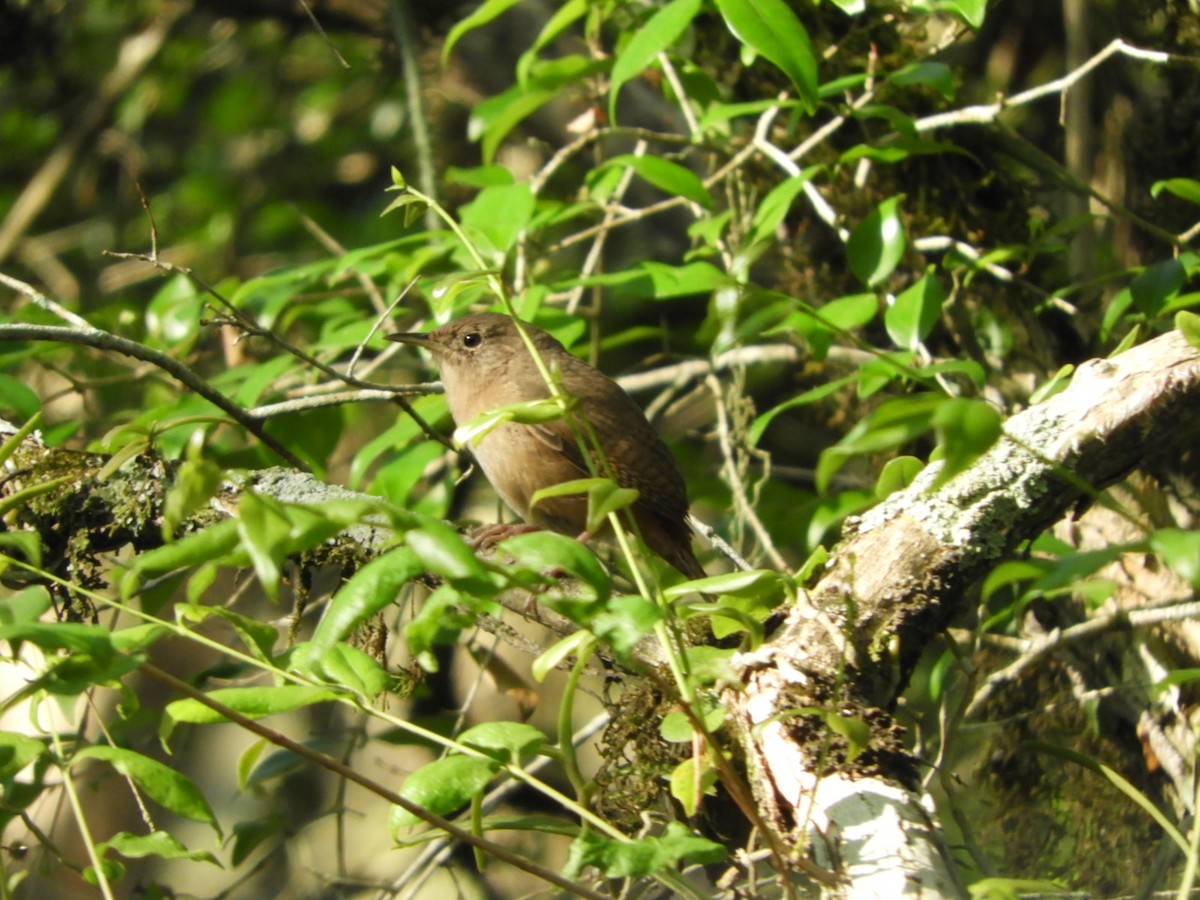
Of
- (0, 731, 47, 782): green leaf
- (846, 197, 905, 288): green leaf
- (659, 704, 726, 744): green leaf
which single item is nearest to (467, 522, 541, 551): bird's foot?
(846, 197, 905, 288): green leaf

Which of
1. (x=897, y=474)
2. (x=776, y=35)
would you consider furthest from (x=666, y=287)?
(x=897, y=474)

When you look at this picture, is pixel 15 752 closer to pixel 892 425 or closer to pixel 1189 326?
pixel 892 425

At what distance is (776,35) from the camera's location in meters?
2.70

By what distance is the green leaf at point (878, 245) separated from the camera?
3088 millimetres

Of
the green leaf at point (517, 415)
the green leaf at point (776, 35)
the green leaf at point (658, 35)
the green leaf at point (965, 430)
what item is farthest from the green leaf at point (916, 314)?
the green leaf at point (965, 430)

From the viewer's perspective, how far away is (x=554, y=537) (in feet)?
5.01

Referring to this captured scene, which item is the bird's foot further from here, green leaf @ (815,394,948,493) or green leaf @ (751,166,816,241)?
green leaf @ (815,394,948,493)

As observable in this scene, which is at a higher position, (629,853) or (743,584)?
(743,584)

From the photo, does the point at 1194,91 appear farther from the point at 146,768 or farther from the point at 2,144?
the point at 2,144

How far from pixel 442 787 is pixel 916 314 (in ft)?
5.77

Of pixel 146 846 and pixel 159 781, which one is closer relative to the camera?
pixel 159 781

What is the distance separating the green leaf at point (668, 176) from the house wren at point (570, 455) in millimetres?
665

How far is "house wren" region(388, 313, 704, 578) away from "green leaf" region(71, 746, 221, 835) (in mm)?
1887

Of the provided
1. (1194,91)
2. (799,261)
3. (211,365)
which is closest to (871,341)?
(799,261)
